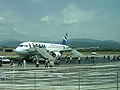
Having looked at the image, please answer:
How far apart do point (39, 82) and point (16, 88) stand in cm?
120

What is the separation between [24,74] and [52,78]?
67.0 inches

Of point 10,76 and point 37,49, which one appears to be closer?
point 10,76

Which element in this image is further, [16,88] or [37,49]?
[37,49]

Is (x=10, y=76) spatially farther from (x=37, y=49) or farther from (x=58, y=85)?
(x=37, y=49)

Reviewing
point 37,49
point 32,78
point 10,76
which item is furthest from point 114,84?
point 37,49

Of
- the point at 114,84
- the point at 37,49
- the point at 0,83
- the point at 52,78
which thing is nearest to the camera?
the point at 114,84

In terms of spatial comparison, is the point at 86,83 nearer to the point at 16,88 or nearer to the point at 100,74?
the point at 100,74

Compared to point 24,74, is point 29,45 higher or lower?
higher

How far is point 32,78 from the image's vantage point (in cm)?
1493

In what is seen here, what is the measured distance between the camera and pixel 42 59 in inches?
2375

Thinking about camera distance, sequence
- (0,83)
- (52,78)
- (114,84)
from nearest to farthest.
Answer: (114,84) < (52,78) < (0,83)

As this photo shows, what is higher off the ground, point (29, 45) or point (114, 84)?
point (29, 45)

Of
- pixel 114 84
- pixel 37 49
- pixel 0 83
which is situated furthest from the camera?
pixel 37 49

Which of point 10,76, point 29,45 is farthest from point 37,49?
point 10,76
